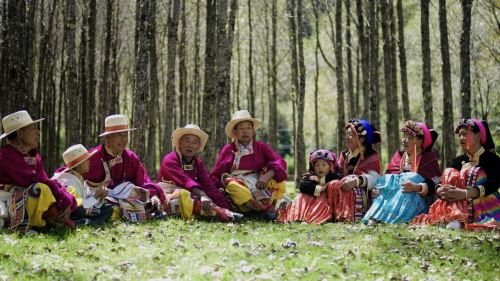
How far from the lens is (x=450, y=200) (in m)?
6.58

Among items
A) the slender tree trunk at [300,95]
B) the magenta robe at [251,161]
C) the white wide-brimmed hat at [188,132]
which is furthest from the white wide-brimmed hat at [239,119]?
the slender tree trunk at [300,95]

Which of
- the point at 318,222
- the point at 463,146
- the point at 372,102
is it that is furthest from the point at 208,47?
the point at 463,146

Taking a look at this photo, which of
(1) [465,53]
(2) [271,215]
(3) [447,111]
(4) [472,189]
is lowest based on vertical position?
(2) [271,215]

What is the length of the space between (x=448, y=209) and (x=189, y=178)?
13.2 ft

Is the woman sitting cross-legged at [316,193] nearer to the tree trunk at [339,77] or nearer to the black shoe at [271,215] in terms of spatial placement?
the black shoe at [271,215]

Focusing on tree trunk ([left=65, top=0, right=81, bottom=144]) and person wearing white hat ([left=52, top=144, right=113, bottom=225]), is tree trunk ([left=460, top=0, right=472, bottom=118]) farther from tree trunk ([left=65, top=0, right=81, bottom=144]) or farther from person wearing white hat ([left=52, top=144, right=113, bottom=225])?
tree trunk ([left=65, top=0, right=81, bottom=144])

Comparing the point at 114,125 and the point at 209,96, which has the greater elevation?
the point at 209,96

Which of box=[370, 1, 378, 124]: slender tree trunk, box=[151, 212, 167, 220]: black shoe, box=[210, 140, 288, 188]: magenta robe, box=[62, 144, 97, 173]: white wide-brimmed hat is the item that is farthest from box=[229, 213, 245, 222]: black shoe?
box=[370, 1, 378, 124]: slender tree trunk

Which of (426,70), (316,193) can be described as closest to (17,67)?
(316,193)

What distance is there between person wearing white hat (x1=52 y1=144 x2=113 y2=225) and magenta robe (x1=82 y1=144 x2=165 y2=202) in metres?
0.37

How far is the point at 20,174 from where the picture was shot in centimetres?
589

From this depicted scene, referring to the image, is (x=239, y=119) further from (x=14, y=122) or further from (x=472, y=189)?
(x=472, y=189)

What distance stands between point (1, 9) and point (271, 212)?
10.8 metres

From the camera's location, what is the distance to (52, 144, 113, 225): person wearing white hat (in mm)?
6637
